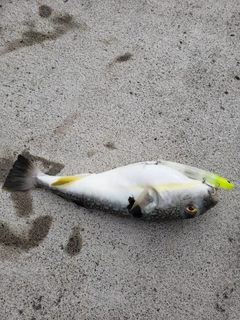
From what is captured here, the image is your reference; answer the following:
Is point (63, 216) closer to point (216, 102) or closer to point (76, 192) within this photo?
point (76, 192)

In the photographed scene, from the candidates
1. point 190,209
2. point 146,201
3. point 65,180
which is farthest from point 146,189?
point 65,180

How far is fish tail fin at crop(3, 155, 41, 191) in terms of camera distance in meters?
2.92

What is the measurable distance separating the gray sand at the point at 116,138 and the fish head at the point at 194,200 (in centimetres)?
31

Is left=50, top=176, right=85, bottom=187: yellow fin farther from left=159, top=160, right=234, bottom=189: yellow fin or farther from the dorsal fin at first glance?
left=159, top=160, right=234, bottom=189: yellow fin

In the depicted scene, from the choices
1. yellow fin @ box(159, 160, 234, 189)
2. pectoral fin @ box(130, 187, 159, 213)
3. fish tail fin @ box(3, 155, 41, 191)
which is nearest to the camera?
pectoral fin @ box(130, 187, 159, 213)

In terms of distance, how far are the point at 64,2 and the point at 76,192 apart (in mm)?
1964

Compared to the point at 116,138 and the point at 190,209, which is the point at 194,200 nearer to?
the point at 190,209

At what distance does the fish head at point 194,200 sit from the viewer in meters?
2.65

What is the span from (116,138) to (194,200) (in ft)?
2.99

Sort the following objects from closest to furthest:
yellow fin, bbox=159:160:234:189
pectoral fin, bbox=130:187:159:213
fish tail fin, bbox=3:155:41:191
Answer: pectoral fin, bbox=130:187:159:213 → yellow fin, bbox=159:160:234:189 → fish tail fin, bbox=3:155:41:191

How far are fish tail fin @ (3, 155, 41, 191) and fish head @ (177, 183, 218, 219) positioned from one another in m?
1.17

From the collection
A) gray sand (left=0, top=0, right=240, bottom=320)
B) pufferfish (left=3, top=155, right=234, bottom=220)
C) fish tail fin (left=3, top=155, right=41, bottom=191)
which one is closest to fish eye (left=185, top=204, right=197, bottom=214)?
pufferfish (left=3, top=155, right=234, bottom=220)

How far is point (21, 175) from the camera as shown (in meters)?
2.92

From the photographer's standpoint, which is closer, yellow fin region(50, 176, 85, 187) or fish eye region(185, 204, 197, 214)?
fish eye region(185, 204, 197, 214)
